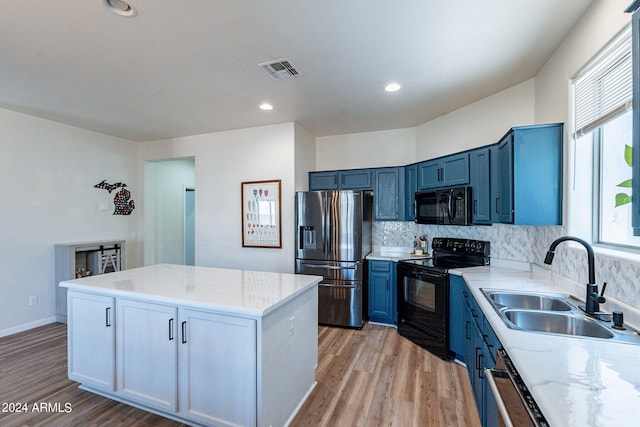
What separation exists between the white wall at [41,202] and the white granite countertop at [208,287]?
85.7 inches

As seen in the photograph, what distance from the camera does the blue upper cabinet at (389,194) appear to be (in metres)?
3.96

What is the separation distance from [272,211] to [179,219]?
2639 millimetres

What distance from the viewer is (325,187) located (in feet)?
14.1

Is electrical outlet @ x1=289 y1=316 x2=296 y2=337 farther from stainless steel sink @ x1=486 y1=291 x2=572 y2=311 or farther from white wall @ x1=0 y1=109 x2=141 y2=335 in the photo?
white wall @ x1=0 y1=109 x2=141 y2=335

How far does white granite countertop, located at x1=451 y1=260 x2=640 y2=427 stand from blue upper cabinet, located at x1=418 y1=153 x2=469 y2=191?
1880 mm

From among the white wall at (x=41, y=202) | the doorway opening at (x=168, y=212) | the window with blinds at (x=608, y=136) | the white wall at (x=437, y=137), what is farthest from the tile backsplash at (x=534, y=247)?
the white wall at (x=41, y=202)

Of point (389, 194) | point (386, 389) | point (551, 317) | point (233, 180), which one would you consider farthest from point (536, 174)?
point (233, 180)

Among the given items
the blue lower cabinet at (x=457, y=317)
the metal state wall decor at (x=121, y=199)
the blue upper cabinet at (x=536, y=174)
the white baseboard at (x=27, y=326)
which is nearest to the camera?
the blue upper cabinet at (x=536, y=174)

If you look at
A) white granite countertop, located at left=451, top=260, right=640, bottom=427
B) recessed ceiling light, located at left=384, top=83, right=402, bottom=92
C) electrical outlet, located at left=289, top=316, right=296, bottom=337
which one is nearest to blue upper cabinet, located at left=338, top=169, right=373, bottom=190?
recessed ceiling light, located at left=384, top=83, right=402, bottom=92

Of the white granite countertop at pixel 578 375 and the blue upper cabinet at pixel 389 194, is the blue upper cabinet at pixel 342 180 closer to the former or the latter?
the blue upper cabinet at pixel 389 194

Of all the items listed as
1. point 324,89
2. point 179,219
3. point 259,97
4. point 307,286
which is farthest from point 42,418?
point 179,219

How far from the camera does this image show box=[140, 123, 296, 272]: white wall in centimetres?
392

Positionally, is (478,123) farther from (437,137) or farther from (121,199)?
(121,199)

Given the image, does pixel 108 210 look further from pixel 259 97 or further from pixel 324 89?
pixel 324 89
